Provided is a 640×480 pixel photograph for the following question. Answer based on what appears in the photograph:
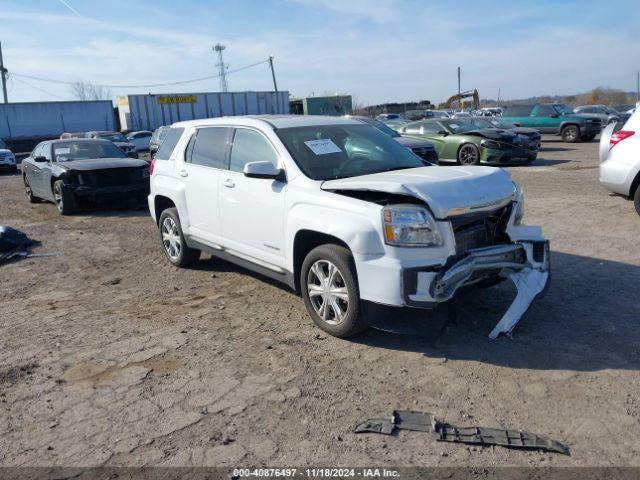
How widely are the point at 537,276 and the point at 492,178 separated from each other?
2.92ft

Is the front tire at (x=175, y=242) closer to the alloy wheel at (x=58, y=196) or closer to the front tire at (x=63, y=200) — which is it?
the front tire at (x=63, y=200)

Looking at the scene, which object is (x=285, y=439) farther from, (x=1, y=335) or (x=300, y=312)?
(x=1, y=335)

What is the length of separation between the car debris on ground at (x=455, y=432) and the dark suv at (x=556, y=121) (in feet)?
76.3

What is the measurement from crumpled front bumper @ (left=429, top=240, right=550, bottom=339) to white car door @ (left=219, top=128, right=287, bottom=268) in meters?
1.58

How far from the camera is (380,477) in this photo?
288cm

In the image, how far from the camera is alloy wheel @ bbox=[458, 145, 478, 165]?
15.6 meters

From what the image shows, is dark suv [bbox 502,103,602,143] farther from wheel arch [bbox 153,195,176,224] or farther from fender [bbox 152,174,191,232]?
fender [bbox 152,174,191,232]

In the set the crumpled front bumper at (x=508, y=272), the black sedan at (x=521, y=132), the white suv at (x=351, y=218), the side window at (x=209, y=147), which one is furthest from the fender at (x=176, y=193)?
the black sedan at (x=521, y=132)

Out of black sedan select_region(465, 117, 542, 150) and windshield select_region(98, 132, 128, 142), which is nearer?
black sedan select_region(465, 117, 542, 150)

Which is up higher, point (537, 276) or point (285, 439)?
point (537, 276)

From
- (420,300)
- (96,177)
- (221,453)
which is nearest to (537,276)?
(420,300)

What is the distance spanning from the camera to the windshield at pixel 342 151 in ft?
16.6

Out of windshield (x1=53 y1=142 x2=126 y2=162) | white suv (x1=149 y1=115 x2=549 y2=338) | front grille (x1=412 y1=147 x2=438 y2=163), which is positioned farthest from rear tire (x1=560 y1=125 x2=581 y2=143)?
white suv (x1=149 y1=115 x2=549 y2=338)

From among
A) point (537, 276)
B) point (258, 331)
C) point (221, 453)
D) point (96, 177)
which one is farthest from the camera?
point (96, 177)
